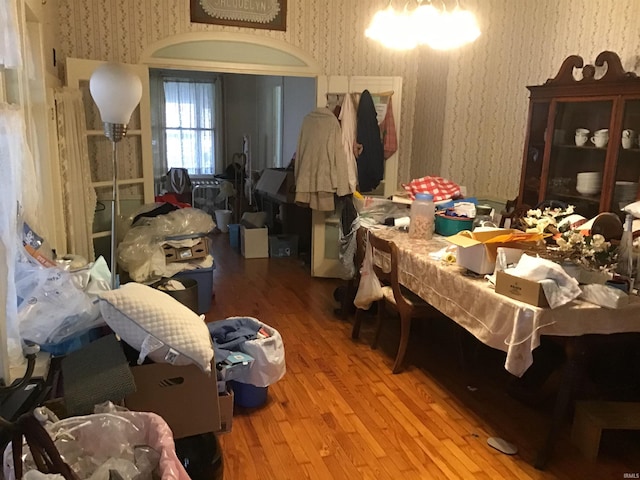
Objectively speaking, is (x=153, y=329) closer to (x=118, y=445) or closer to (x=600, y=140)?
(x=118, y=445)

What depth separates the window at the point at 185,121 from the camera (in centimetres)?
790

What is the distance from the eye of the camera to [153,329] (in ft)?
5.98

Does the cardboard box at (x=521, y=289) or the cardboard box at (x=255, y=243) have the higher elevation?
the cardboard box at (x=521, y=289)

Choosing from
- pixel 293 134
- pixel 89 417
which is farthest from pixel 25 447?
pixel 293 134

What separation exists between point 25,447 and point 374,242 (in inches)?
87.6

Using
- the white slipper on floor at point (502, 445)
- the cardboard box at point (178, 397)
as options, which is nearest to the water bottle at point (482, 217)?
the white slipper on floor at point (502, 445)

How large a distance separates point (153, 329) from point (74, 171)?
195 cm

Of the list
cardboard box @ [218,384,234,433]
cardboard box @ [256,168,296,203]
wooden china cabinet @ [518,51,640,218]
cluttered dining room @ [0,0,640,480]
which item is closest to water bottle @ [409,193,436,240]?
cluttered dining room @ [0,0,640,480]

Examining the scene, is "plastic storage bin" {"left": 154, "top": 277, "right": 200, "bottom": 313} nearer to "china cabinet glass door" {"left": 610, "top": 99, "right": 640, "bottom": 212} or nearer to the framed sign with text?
the framed sign with text

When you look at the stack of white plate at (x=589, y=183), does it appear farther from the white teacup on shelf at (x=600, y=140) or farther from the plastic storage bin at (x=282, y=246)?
the plastic storage bin at (x=282, y=246)

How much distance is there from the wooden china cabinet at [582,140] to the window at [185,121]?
18.5 ft

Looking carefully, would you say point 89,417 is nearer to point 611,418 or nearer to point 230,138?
point 611,418

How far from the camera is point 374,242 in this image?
3.21 meters

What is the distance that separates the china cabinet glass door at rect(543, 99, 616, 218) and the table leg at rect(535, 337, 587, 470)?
1463mm
